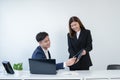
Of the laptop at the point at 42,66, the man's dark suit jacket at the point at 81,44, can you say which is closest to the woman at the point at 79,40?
the man's dark suit jacket at the point at 81,44

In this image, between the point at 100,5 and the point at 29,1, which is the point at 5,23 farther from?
the point at 100,5

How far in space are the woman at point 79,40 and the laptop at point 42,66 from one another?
39.4 inches

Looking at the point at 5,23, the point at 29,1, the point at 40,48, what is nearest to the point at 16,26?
the point at 5,23

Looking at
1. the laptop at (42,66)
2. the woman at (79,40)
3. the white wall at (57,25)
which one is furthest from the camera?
the white wall at (57,25)

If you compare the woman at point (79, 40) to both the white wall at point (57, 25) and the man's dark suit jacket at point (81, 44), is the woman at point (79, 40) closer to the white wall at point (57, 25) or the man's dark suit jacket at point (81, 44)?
the man's dark suit jacket at point (81, 44)

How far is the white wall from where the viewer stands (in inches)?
186

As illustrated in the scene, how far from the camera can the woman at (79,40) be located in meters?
4.02

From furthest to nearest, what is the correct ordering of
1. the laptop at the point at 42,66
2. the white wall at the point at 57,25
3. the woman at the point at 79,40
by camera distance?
the white wall at the point at 57,25 < the woman at the point at 79,40 < the laptop at the point at 42,66

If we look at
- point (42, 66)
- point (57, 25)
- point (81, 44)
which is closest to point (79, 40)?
point (81, 44)

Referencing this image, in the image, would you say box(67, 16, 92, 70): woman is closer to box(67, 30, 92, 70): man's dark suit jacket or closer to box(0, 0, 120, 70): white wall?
box(67, 30, 92, 70): man's dark suit jacket

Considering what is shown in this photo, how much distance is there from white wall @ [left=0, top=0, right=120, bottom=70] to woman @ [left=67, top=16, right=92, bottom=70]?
0.66 metres

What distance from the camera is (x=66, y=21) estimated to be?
4742mm

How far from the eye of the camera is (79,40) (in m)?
4.03

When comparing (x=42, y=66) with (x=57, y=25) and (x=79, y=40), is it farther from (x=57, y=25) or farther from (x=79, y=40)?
(x=57, y=25)
